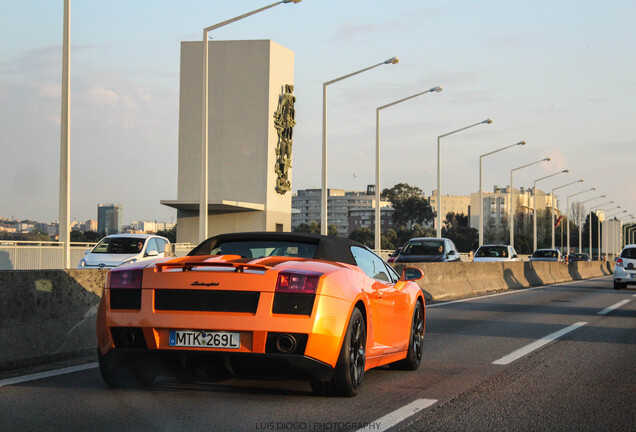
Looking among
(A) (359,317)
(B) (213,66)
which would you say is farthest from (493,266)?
(B) (213,66)

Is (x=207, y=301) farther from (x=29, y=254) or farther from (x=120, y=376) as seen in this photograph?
(x=29, y=254)

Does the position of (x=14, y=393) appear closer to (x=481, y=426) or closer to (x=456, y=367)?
(x=481, y=426)

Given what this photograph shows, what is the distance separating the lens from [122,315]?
6.75m

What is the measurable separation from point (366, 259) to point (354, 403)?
5.89 ft

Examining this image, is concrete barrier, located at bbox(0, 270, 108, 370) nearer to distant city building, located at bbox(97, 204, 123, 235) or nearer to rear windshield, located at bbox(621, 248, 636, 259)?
rear windshield, located at bbox(621, 248, 636, 259)

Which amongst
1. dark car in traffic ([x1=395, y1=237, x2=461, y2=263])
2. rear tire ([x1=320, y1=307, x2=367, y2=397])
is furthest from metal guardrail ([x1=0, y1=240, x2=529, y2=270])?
rear tire ([x1=320, y1=307, x2=367, y2=397])

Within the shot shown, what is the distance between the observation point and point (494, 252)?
42.1 metres

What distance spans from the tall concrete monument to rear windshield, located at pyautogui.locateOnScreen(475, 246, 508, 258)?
28340 millimetres

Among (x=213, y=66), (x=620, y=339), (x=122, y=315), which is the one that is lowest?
(x=620, y=339)

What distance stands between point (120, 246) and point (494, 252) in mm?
20458

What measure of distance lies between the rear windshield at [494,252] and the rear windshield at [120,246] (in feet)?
65.1

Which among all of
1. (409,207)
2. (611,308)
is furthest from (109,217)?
(611,308)

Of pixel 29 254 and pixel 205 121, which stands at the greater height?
pixel 205 121

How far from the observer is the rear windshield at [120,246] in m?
26.8
